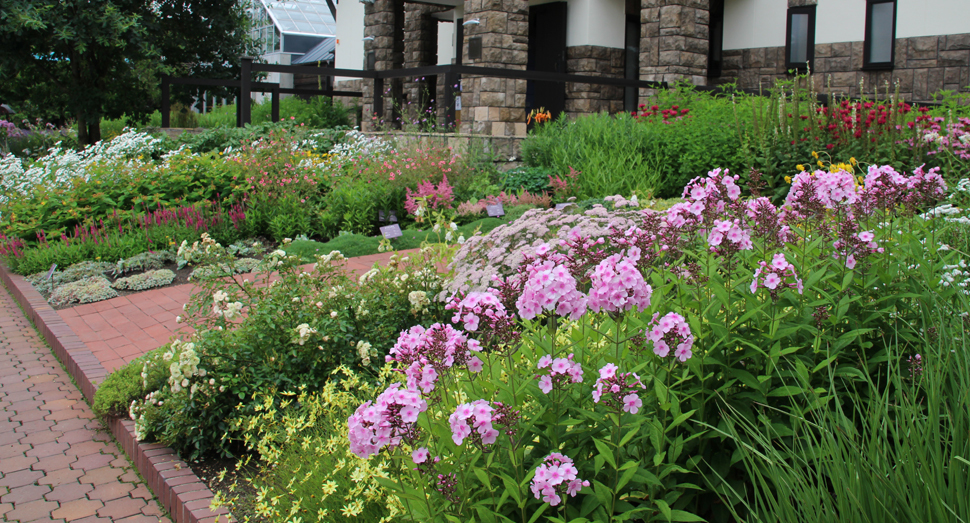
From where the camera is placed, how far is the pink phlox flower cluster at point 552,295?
1801 mm

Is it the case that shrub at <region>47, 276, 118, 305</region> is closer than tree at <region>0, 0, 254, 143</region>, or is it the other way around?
shrub at <region>47, 276, 118, 305</region>

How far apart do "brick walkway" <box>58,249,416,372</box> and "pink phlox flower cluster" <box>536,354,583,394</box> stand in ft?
11.0

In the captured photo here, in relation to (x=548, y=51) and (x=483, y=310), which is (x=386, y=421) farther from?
(x=548, y=51)

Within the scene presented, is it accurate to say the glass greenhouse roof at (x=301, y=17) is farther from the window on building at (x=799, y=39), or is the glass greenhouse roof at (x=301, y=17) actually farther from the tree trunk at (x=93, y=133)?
the window on building at (x=799, y=39)

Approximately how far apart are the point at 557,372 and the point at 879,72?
44.7ft

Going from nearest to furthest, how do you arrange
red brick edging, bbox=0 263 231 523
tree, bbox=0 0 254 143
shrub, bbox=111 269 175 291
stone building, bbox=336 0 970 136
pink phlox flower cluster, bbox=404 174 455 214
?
red brick edging, bbox=0 263 231 523, shrub, bbox=111 269 175 291, pink phlox flower cluster, bbox=404 174 455 214, stone building, bbox=336 0 970 136, tree, bbox=0 0 254 143

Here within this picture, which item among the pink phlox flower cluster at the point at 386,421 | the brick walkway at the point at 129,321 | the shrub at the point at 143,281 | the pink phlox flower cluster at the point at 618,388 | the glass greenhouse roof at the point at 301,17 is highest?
the glass greenhouse roof at the point at 301,17

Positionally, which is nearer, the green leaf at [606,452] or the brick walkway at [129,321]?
the green leaf at [606,452]

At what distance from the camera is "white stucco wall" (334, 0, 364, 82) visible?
64.1ft

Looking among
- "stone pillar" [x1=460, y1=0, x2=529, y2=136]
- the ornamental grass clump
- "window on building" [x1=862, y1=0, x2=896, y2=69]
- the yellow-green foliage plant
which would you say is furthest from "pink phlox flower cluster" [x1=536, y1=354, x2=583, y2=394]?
"window on building" [x1=862, y1=0, x2=896, y2=69]

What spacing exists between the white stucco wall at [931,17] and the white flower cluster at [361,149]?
9162 mm

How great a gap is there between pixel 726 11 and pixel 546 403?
14584mm

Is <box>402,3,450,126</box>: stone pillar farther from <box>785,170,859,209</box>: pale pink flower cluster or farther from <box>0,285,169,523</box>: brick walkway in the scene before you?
<box>785,170,859,209</box>: pale pink flower cluster

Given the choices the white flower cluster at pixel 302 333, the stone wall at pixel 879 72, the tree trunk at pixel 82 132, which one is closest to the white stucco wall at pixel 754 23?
the stone wall at pixel 879 72
